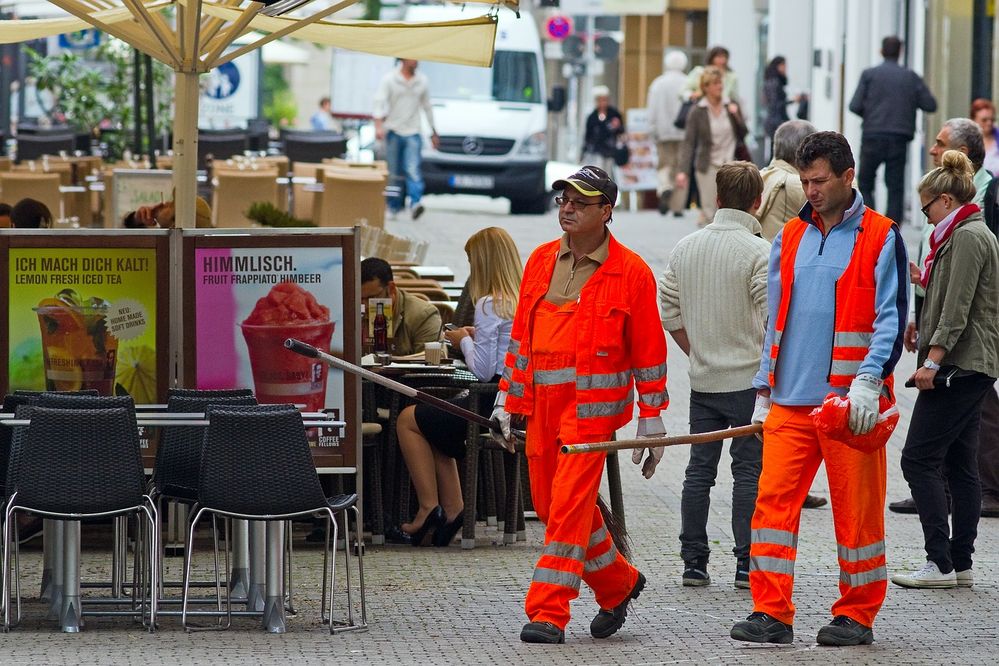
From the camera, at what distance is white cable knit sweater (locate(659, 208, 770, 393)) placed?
7906mm

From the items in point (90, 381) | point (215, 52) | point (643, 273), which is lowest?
point (90, 381)

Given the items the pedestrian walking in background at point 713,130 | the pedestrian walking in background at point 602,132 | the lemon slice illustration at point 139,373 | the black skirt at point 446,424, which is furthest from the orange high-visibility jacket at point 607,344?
the pedestrian walking in background at point 602,132

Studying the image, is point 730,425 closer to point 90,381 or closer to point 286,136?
point 90,381

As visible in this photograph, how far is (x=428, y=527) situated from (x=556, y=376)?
2.31 m

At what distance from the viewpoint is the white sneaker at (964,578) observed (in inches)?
320

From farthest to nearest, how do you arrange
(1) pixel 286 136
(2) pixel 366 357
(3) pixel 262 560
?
1. (1) pixel 286 136
2. (2) pixel 366 357
3. (3) pixel 262 560

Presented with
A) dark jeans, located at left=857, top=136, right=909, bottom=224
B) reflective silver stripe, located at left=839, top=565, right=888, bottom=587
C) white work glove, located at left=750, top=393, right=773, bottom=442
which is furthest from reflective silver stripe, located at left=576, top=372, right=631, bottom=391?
dark jeans, located at left=857, top=136, right=909, bottom=224

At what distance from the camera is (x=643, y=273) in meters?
7.00

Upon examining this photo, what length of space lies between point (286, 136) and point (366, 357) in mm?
16071

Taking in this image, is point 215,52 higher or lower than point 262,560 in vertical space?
higher

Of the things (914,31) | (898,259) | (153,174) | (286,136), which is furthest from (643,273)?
(914,31)

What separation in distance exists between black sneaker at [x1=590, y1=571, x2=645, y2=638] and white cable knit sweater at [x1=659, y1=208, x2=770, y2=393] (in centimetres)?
113

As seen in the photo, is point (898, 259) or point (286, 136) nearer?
point (898, 259)

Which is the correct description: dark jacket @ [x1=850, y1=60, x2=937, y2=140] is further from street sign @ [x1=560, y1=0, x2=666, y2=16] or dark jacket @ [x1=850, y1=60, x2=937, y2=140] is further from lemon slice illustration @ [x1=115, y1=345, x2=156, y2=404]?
street sign @ [x1=560, y1=0, x2=666, y2=16]
